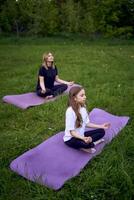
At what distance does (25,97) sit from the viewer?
22.2ft

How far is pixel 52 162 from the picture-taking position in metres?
4.29

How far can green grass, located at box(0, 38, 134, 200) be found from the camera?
372 cm

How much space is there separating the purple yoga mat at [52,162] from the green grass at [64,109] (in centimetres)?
8

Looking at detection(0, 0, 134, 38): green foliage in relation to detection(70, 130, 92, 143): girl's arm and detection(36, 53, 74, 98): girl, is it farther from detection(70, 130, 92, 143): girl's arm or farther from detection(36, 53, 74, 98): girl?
detection(70, 130, 92, 143): girl's arm

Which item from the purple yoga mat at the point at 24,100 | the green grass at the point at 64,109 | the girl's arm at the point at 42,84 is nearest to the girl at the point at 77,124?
the green grass at the point at 64,109

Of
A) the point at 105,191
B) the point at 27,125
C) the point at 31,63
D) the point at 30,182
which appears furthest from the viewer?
the point at 31,63

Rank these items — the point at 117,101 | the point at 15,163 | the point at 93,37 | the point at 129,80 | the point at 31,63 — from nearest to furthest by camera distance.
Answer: the point at 15,163 < the point at 117,101 < the point at 129,80 < the point at 31,63 < the point at 93,37

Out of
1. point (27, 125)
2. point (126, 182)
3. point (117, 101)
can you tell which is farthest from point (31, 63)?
point (126, 182)

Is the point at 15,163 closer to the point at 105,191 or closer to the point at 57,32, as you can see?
the point at 105,191

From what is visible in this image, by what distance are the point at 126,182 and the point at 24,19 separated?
39.0 ft

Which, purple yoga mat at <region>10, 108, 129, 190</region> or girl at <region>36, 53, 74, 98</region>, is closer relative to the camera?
purple yoga mat at <region>10, 108, 129, 190</region>

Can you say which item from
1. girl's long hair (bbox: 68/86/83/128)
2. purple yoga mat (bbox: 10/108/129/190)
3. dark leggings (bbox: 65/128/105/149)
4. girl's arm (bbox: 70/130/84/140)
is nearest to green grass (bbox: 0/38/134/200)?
purple yoga mat (bbox: 10/108/129/190)

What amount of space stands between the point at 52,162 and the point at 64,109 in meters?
1.89

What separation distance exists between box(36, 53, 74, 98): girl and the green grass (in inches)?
14.8
